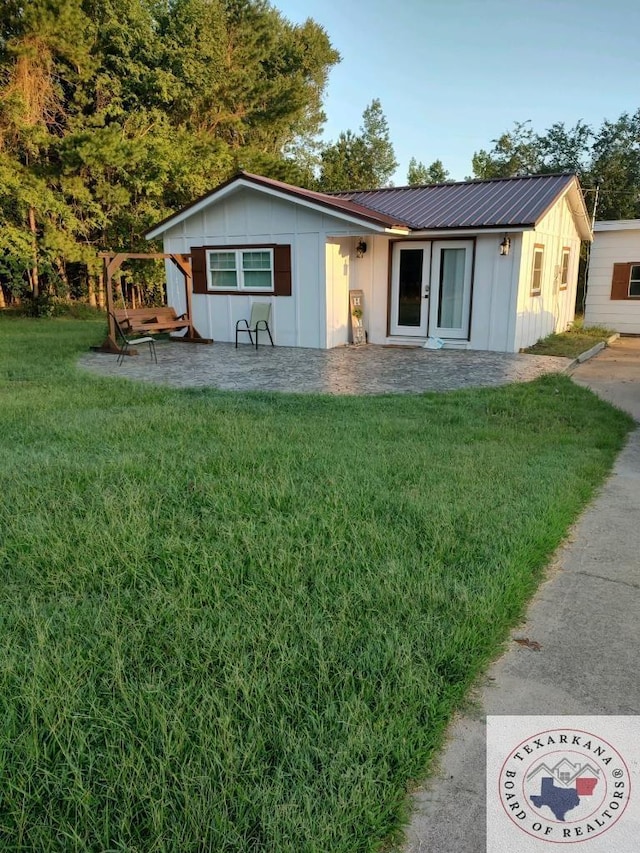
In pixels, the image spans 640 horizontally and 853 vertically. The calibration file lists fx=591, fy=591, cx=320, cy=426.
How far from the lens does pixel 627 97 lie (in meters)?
23.7

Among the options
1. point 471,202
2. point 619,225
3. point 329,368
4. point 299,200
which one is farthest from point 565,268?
point 329,368

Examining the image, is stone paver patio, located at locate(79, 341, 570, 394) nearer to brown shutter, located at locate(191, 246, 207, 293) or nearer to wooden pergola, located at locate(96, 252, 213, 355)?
wooden pergola, located at locate(96, 252, 213, 355)

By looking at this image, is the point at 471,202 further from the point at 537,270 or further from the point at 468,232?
the point at 537,270

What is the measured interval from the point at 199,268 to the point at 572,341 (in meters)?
8.21

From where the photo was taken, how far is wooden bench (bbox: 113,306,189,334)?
10.9 m

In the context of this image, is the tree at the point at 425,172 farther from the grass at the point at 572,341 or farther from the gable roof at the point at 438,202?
the grass at the point at 572,341

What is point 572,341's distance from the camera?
12617 millimetres

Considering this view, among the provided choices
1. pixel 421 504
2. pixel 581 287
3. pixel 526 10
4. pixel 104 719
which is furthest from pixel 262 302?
pixel 581 287

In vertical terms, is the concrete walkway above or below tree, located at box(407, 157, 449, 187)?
below

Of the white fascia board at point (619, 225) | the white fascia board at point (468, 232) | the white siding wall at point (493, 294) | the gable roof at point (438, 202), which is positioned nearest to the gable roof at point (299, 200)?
the gable roof at point (438, 202)

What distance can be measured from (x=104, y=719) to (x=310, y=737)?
2.19 ft

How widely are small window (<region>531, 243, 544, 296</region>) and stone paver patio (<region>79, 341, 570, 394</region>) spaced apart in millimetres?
1975

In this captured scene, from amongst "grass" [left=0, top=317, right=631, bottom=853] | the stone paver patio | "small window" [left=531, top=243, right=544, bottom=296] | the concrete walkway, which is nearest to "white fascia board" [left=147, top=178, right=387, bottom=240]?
the stone paver patio

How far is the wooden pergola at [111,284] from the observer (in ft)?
35.3
